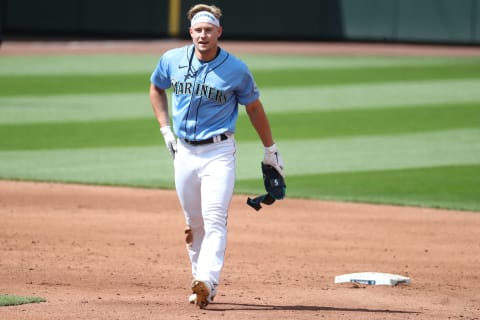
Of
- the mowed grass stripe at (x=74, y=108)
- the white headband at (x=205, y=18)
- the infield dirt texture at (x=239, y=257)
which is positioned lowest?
the infield dirt texture at (x=239, y=257)

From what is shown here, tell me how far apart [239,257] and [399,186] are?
160 inches

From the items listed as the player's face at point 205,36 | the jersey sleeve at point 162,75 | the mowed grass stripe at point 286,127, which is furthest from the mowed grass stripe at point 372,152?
the player's face at point 205,36

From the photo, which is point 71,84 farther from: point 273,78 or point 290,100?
point 290,100

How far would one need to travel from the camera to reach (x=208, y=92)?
7.12 m

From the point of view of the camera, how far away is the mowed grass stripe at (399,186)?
12039 millimetres

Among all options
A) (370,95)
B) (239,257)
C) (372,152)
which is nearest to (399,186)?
(372,152)

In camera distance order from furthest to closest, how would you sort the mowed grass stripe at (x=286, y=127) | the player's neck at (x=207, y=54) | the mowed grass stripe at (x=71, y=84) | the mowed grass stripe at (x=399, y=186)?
1. the mowed grass stripe at (x=71, y=84)
2. the mowed grass stripe at (x=286, y=127)
3. the mowed grass stripe at (x=399, y=186)
4. the player's neck at (x=207, y=54)

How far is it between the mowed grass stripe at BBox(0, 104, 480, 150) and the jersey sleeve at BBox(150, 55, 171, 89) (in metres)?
7.74

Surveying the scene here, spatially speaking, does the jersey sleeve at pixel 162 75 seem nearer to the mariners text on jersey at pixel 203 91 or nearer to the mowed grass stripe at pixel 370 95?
the mariners text on jersey at pixel 203 91

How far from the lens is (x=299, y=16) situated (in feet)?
109

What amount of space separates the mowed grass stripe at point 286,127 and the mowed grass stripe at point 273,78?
146 inches

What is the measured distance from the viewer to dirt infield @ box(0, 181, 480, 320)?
722 centimetres

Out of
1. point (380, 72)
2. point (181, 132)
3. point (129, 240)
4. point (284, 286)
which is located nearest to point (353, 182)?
point (129, 240)

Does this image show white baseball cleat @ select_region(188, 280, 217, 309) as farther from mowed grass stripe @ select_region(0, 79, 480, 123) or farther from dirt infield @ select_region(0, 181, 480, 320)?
mowed grass stripe @ select_region(0, 79, 480, 123)
